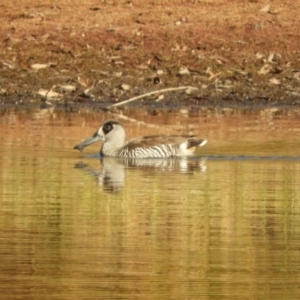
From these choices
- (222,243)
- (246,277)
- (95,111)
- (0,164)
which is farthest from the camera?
(95,111)

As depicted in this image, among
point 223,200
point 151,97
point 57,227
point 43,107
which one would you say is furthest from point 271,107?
point 57,227

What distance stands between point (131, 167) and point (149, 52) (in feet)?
33.7

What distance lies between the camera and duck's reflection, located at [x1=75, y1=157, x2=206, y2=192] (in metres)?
14.7

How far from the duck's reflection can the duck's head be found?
35 centimetres

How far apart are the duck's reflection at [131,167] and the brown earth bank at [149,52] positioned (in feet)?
19.9

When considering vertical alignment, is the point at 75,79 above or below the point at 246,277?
above

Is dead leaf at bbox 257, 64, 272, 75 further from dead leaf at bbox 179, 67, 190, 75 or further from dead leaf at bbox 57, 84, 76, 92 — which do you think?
dead leaf at bbox 57, 84, 76, 92

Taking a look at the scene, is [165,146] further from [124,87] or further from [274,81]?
[274,81]

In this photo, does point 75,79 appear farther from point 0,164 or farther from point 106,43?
point 0,164

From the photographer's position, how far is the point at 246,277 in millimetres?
9688

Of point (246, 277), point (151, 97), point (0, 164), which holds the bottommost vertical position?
point (246, 277)

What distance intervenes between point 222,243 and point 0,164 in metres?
5.36

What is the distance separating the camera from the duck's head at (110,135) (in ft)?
58.0

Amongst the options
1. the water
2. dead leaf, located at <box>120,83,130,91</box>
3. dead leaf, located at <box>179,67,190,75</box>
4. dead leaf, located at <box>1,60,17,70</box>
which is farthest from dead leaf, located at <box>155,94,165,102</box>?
the water
